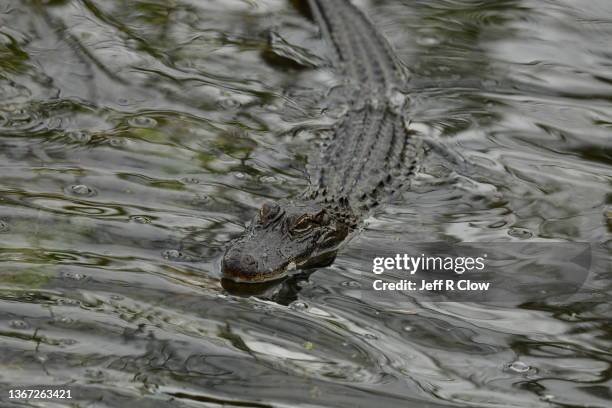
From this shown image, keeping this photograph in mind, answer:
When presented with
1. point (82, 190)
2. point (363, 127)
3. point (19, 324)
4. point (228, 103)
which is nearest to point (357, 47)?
point (363, 127)

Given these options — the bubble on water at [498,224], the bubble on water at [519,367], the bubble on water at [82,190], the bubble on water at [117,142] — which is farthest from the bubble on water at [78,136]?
the bubble on water at [519,367]

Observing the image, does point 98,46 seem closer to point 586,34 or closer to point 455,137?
point 455,137

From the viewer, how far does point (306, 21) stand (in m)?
8.22

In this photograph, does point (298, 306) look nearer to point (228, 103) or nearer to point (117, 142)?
point (117, 142)

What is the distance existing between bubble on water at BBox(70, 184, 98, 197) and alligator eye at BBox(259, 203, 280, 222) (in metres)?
0.98

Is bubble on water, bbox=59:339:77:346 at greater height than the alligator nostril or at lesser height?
lesser

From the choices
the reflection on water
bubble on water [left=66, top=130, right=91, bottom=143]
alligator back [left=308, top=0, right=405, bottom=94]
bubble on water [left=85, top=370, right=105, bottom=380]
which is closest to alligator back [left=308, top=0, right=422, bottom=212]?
alligator back [left=308, top=0, right=405, bottom=94]

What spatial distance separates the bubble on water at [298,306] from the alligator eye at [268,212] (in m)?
0.64

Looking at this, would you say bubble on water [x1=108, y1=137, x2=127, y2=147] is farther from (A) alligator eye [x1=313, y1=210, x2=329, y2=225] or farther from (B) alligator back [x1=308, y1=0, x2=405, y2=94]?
(B) alligator back [x1=308, y1=0, x2=405, y2=94]

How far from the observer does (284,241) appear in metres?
5.27

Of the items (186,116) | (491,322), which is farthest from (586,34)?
(491,322)

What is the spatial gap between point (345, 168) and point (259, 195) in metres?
0.71

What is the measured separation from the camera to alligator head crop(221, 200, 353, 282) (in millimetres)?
4918

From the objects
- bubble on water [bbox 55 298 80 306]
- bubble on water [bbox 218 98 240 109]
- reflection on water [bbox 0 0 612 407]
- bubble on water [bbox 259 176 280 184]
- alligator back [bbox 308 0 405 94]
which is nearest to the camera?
reflection on water [bbox 0 0 612 407]
